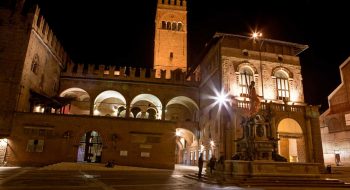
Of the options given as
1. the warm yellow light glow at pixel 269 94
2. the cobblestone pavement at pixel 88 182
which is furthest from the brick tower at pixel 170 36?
the cobblestone pavement at pixel 88 182

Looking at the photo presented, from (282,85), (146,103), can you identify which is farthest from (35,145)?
(282,85)

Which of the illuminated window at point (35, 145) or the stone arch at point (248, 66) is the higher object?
the stone arch at point (248, 66)

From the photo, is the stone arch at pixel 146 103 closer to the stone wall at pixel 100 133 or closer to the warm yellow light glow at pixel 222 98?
the stone wall at pixel 100 133

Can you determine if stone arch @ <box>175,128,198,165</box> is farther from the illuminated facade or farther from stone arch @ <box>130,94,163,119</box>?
stone arch @ <box>130,94,163,119</box>

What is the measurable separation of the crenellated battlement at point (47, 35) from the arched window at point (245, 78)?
763 inches

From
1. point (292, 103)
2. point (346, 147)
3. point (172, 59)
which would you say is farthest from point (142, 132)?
point (346, 147)

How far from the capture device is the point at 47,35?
26625mm

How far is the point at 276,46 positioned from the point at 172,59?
693 inches

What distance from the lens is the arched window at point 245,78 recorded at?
26.2 m

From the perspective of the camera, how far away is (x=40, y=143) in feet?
74.9

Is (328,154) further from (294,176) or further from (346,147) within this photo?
(294,176)

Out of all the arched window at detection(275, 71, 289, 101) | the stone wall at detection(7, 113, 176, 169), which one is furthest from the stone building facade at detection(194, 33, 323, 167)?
the stone wall at detection(7, 113, 176, 169)

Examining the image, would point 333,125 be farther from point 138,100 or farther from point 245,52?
point 138,100

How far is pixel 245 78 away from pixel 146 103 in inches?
569
